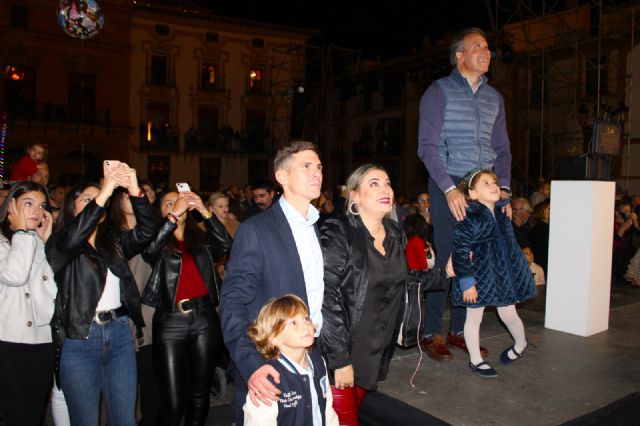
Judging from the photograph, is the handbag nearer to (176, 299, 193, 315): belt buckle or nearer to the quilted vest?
the quilted vest

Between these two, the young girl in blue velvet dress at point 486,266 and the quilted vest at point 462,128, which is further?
the quilted vest at point 462,128

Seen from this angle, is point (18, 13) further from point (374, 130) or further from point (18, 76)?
point (374, 130)

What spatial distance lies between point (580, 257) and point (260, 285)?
347 centimetres

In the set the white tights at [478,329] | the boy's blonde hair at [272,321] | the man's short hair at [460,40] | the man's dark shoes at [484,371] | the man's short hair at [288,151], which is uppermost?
the man's short hair at [460,40]

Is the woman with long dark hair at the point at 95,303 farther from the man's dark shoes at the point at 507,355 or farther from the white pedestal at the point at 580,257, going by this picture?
the white pedestal at the point at 580,257

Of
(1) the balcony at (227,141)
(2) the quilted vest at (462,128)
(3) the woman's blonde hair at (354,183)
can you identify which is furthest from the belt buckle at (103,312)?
(1) the balcony at (227,141)

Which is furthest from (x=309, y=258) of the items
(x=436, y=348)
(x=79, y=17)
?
(x=79, y=17)

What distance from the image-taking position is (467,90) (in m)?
4.13

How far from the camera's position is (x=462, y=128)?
4105mm

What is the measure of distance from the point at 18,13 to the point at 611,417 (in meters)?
30.9

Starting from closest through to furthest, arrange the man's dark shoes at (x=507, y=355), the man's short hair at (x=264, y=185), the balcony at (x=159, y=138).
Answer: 1. the man's dark shoes at (x=507, y=355)
2. the man's short hair at (x=264, y=185)
3. the balcony at (x=159, y=138)

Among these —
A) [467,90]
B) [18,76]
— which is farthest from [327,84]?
[467,90]

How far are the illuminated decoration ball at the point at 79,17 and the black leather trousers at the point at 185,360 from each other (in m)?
7.03

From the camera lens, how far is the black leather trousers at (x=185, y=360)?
3.47m
